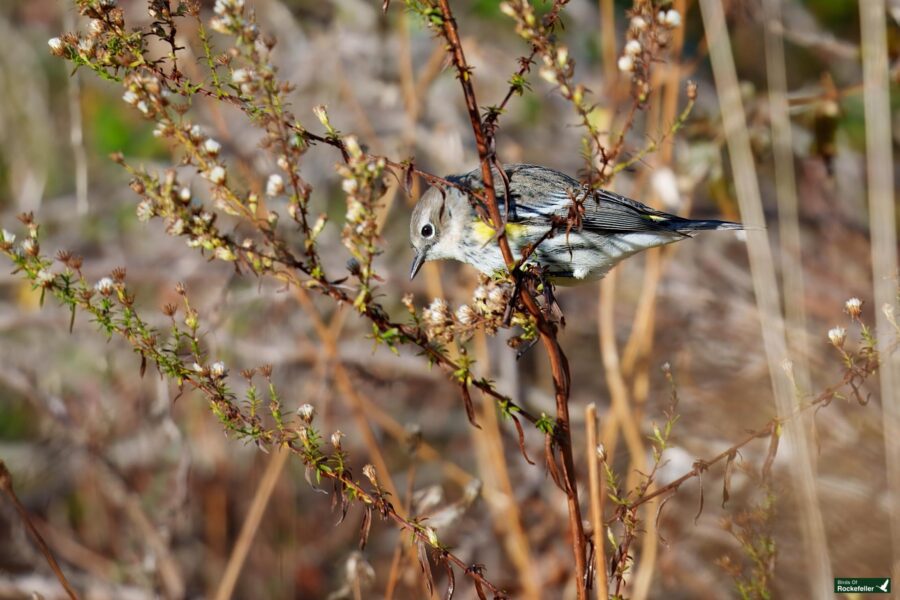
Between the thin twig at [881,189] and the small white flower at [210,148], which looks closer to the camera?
the small white flower at [210,148]

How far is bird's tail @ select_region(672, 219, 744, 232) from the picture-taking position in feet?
8.80

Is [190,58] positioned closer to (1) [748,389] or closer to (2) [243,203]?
(2) [243,203]

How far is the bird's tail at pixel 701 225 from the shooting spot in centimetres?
268

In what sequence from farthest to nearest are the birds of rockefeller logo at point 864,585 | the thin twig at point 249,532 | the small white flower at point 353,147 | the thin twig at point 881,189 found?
1. the thin twig at point 249,532
2. the thin twig at point 881,189
3. the birds of rockefeller logo at point 864,585
4. the small white flower at point 353,147

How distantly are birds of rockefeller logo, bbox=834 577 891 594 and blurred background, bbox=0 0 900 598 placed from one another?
334mm

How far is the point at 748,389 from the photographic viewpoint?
4172 millimetres

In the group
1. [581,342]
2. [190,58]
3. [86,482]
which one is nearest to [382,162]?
[190,58]

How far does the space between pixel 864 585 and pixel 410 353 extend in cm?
277

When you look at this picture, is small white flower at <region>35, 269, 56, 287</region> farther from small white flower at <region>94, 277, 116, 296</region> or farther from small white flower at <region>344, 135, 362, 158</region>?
small white flower at <region>344, 135, 362, 158</region>

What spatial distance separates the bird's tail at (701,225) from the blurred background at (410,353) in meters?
0.42

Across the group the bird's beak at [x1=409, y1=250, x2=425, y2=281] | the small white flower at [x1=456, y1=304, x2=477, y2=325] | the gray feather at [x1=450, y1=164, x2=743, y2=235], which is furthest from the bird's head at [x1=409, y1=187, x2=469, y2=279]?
the small white flower at [x1=456, y1=304, x2=477, y2=325]

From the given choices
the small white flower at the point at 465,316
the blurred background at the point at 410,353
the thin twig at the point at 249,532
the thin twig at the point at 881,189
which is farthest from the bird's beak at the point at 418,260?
the thin twig at the point at 881,189

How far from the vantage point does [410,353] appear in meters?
4.85

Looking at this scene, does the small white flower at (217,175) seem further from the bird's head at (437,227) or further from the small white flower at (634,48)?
the bird's head at (437,227)
